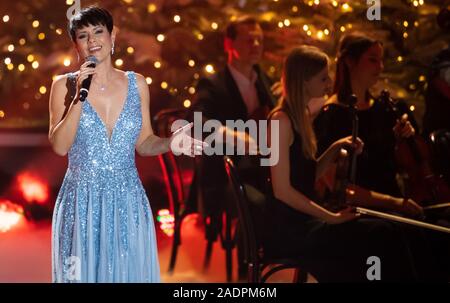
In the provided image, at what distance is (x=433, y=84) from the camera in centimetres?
363

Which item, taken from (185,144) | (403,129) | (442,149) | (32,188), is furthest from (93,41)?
(442,149)

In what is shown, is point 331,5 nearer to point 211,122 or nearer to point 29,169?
point 211,122

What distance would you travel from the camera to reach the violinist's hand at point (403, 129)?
3.50m

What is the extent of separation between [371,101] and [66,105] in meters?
1.58

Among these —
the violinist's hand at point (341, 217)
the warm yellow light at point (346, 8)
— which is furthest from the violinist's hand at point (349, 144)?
the warm yellow light at point (346, 8)

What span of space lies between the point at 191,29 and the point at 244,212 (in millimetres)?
921

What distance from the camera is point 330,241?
10.2 feet

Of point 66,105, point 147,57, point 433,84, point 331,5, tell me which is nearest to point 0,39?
point 147,57

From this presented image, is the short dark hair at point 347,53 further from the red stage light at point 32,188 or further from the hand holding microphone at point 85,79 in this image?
the hand holding microphone at point 85,79

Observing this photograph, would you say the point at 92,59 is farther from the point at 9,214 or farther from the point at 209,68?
the point at 9,214

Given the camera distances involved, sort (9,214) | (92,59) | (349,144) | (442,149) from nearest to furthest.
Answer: (92,59)
(349,144)
(9,214)
(442,149)

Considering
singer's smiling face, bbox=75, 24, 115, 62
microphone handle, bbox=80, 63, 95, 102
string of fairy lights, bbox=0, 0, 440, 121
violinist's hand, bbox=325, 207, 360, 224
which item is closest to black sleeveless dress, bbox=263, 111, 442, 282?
violinist's hand, bbox=325, 207, 360, 224

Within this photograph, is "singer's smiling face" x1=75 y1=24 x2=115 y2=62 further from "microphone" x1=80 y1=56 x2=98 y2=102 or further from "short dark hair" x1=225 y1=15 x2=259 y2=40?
"short dark hair" x1=225 y1=15 x2=259 y2=40
